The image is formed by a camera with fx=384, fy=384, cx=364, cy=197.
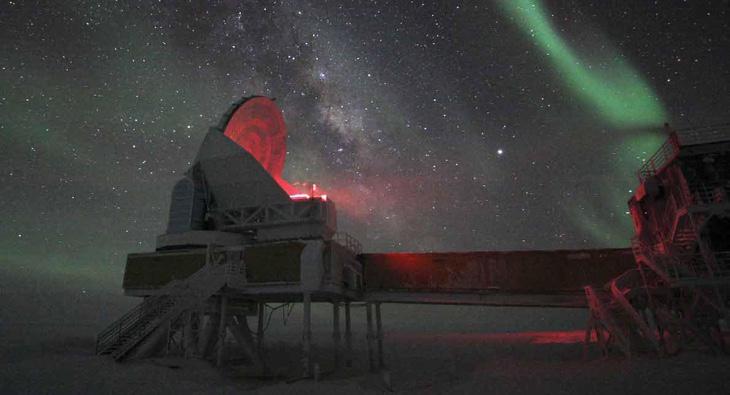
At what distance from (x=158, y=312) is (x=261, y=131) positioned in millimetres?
15760

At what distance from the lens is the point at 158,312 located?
22109 millimetres

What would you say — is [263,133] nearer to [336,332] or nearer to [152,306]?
[152,306]

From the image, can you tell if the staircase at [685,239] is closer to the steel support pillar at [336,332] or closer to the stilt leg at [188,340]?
the steel support pillar at [336,332]

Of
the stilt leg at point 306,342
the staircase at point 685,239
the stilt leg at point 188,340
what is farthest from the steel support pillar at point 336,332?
the staircase at point 685,239

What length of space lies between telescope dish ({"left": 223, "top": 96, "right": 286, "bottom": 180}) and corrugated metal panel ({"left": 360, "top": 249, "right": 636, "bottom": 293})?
1363 cm

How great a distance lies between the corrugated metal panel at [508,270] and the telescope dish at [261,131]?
13.6 metres

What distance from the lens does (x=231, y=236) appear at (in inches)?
1052

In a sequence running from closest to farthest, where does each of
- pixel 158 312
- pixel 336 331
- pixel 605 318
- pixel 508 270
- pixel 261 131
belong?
pixel 605 318 < pixel 158 312 < pixel 508 270 < pixel 336 331 < pixel 261 131

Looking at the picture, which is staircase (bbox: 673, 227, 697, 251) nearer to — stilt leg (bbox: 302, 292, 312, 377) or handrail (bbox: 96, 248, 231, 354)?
stilt leg (bbox: 302, 292, 312, 377)

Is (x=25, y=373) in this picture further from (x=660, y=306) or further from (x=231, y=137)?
(x=660, y=306)

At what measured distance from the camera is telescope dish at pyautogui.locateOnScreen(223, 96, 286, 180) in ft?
94.6

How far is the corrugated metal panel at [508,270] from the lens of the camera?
24062 mm

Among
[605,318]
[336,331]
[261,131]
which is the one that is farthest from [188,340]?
[605,318]

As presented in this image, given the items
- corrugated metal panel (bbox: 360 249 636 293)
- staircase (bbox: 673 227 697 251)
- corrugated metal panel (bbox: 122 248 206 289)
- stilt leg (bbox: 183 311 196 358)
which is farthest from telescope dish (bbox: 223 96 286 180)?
staircase (bbox: 673 227 697 251)
